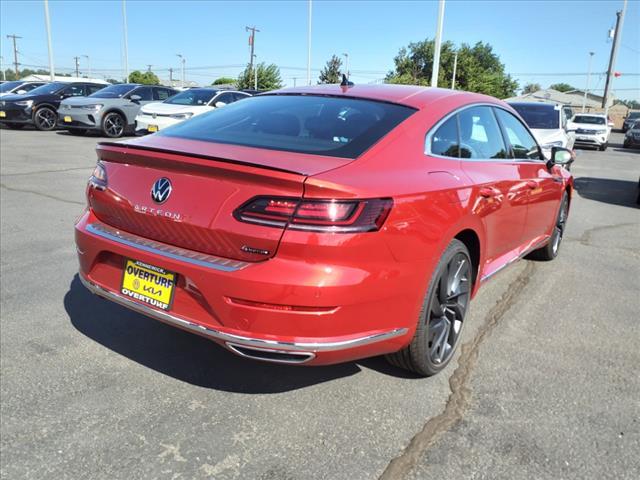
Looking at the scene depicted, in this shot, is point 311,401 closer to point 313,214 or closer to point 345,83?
point 313,214

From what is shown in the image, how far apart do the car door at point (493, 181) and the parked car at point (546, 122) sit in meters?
7.71

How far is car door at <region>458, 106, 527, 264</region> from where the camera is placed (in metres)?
3.24

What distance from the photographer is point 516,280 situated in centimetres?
476

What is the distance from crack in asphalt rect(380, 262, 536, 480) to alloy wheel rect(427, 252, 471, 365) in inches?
5.8

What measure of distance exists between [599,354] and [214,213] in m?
2.56

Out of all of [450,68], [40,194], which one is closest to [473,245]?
[40,194]

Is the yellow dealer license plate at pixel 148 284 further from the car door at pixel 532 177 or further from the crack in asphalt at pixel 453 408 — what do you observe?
the car door at pixel 532 177

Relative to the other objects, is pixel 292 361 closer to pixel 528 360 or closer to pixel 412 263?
pixel 412 263

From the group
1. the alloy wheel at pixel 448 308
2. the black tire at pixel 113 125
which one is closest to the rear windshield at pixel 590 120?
the black tire at pixel 113 125

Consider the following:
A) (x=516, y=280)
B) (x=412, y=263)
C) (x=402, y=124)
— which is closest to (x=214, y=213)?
(x=412, y=263)

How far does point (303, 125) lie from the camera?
3.04 metres

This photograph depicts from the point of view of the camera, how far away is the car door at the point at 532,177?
4.00m

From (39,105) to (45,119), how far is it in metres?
0.49

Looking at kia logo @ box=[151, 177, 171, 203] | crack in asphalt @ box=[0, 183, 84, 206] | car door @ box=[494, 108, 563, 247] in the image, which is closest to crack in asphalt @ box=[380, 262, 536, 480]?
car door @ box=[494, 108, 563, 247]
